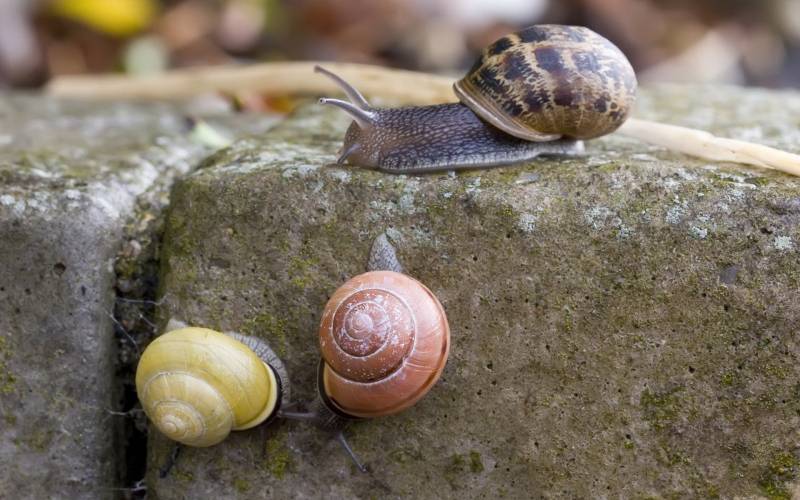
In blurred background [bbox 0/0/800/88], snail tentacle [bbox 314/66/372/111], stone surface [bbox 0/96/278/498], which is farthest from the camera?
blurred background [bbox 0/0/800/88]

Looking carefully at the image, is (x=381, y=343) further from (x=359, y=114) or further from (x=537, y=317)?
(x=359, y=114)

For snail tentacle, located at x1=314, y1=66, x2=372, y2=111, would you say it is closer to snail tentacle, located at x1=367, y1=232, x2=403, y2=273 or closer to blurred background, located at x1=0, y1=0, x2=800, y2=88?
snail tentacle, located at x1=367, y1=232, x2=403, y2=273

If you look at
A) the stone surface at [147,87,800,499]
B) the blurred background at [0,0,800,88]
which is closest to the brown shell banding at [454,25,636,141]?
the stone surface at [147,87,800,499]

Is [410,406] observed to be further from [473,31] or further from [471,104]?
[473,31]

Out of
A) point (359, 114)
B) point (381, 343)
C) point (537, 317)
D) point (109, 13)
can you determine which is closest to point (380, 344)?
point (381, 343)

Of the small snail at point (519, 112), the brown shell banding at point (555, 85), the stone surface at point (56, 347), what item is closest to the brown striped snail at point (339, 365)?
the stone surface at point (56, 347)

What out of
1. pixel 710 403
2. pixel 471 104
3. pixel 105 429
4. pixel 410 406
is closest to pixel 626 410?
pixel 710 403
